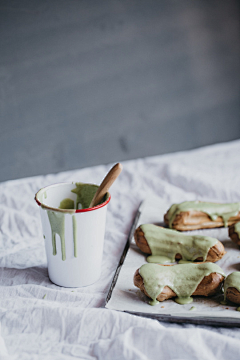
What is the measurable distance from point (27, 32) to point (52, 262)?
1024 mm

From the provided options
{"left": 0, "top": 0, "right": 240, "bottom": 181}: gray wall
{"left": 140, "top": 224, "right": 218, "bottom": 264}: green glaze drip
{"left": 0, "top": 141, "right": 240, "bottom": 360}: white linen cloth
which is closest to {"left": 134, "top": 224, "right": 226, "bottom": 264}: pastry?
{"left": 140, "top": 224, "right": 218, "bottom": 264}: green glaze drip

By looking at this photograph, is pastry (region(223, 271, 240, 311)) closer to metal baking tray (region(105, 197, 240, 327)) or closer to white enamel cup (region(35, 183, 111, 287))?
metal baking tray (region(105, 197, 240, 327))

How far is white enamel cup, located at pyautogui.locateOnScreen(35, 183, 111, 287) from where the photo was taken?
2.77 ft

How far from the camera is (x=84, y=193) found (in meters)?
0.99

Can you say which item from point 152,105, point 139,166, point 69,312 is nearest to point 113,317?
point 69,312

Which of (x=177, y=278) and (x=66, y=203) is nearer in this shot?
(x=177, y=278)

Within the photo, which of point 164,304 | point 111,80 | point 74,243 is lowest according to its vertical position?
point 164,304

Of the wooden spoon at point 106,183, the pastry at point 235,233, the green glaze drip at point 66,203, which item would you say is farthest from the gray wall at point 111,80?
the pastry at point 235,233

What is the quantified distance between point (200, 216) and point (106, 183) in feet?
1.46

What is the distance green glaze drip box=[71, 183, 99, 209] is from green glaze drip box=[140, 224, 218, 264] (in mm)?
198

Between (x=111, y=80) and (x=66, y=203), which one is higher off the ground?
(x=111, y=80)

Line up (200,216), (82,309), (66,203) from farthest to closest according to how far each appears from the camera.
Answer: (200,216), (66,203), (82,309)

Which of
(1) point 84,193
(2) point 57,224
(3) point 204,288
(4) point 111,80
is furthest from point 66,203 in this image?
(4) point 111,80

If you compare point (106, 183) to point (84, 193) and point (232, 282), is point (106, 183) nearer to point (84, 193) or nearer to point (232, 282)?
point (84, 193)
